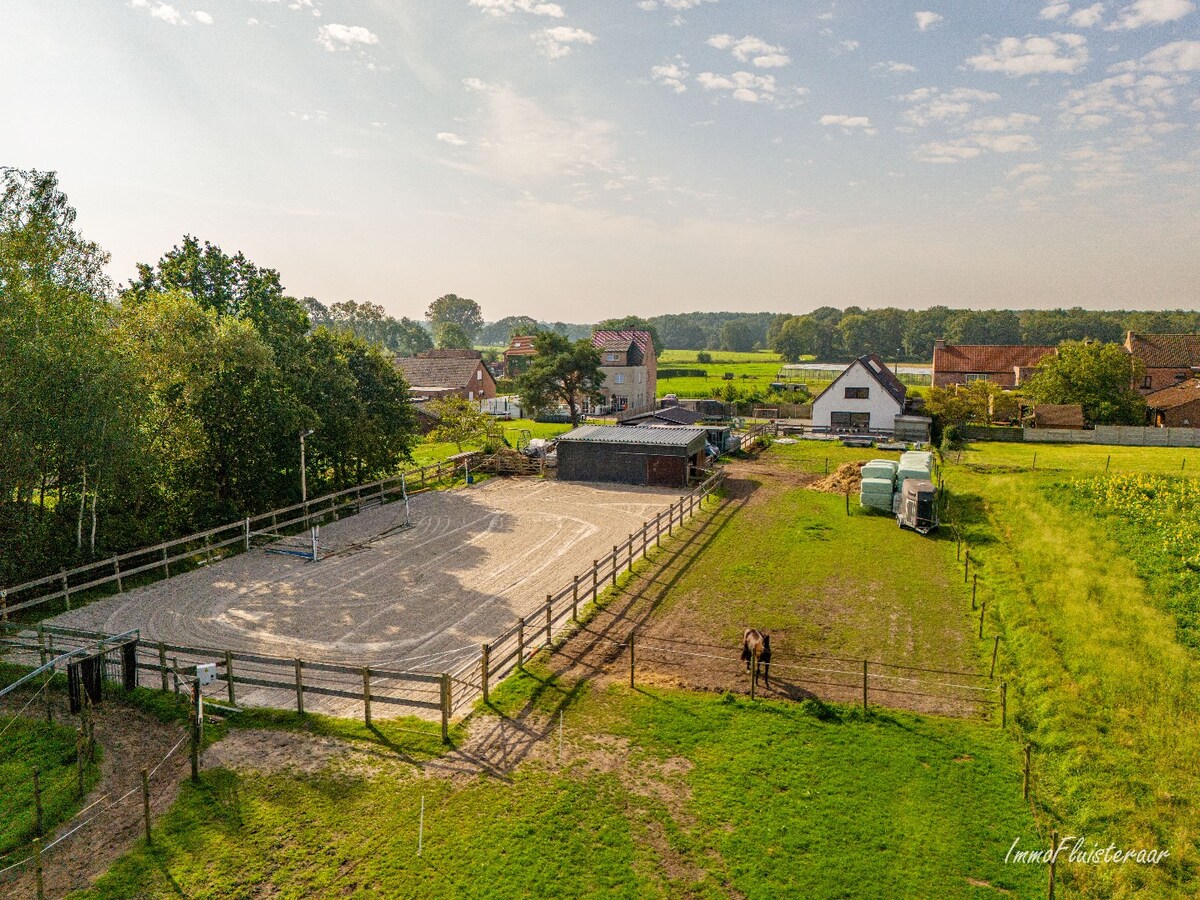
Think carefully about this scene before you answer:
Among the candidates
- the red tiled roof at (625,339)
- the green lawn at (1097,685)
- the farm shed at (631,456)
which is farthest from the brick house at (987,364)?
the green lawn at (1097,685)

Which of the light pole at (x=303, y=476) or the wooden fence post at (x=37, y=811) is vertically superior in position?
the light pole at (x=303, y=476)

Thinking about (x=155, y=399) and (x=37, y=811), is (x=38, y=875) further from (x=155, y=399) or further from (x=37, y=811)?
(x=155, y=399)

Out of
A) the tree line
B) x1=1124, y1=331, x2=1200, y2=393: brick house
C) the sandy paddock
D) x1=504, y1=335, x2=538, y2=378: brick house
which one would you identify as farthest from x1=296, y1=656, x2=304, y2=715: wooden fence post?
x1=504, y1=335, x2=538, y2=378: brick house

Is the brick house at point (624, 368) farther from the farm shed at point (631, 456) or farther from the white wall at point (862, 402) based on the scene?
the farm shed at point (631, 456)

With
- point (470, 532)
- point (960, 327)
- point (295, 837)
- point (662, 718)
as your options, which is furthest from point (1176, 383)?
point (960, 327)

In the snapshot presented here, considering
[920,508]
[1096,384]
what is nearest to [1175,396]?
[1096,384]

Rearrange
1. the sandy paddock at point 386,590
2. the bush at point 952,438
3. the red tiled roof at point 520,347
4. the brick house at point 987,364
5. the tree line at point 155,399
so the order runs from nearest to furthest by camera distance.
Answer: the sandy paddock at point 386,590, the tree line at point 155,399, the bush at point 952,438, the brick house at point 987,364, the red tiled roof at point 520,347

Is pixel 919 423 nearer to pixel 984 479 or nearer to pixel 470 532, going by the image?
pixel 984 479
